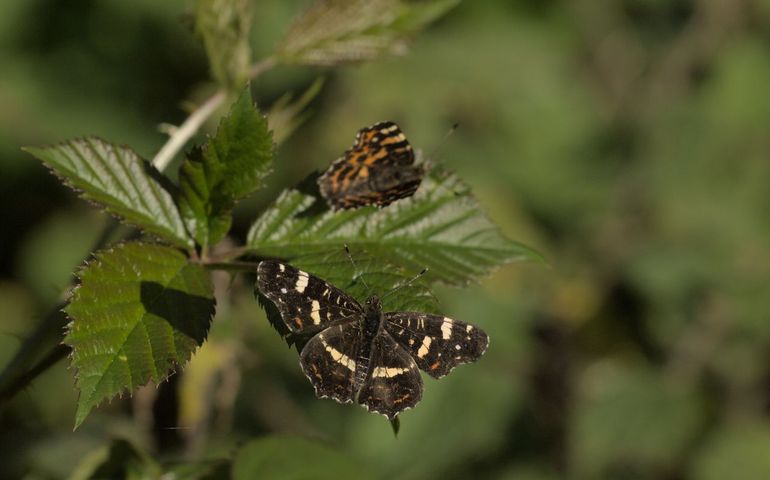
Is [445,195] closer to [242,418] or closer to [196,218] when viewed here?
[196,218]

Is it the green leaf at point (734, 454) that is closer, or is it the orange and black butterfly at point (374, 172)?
the orange and black butterfly at point (374, 172)


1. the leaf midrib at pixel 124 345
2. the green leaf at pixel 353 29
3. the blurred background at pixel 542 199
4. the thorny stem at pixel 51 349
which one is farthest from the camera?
the blurred background at pixel 542 199

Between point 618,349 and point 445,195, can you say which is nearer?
point 445,195

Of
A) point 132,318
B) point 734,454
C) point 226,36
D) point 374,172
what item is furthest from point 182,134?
point 734,454

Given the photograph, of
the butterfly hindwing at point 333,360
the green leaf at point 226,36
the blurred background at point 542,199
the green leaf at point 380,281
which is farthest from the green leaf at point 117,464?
the blurred background at point 542,199

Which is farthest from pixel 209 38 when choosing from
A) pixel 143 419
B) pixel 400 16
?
pixel 143 419

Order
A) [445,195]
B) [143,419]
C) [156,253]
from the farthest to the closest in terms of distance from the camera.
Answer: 1. [143,419]
2. [445,195]
3. [156,253]

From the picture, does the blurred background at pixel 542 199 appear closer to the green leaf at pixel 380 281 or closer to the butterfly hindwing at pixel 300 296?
the butterfly hindwing at pixel 300 296

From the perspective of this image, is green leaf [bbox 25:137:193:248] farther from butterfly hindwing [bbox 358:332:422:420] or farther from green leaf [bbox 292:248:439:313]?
butterfly hindwing [bbox 358:332:422:420]
